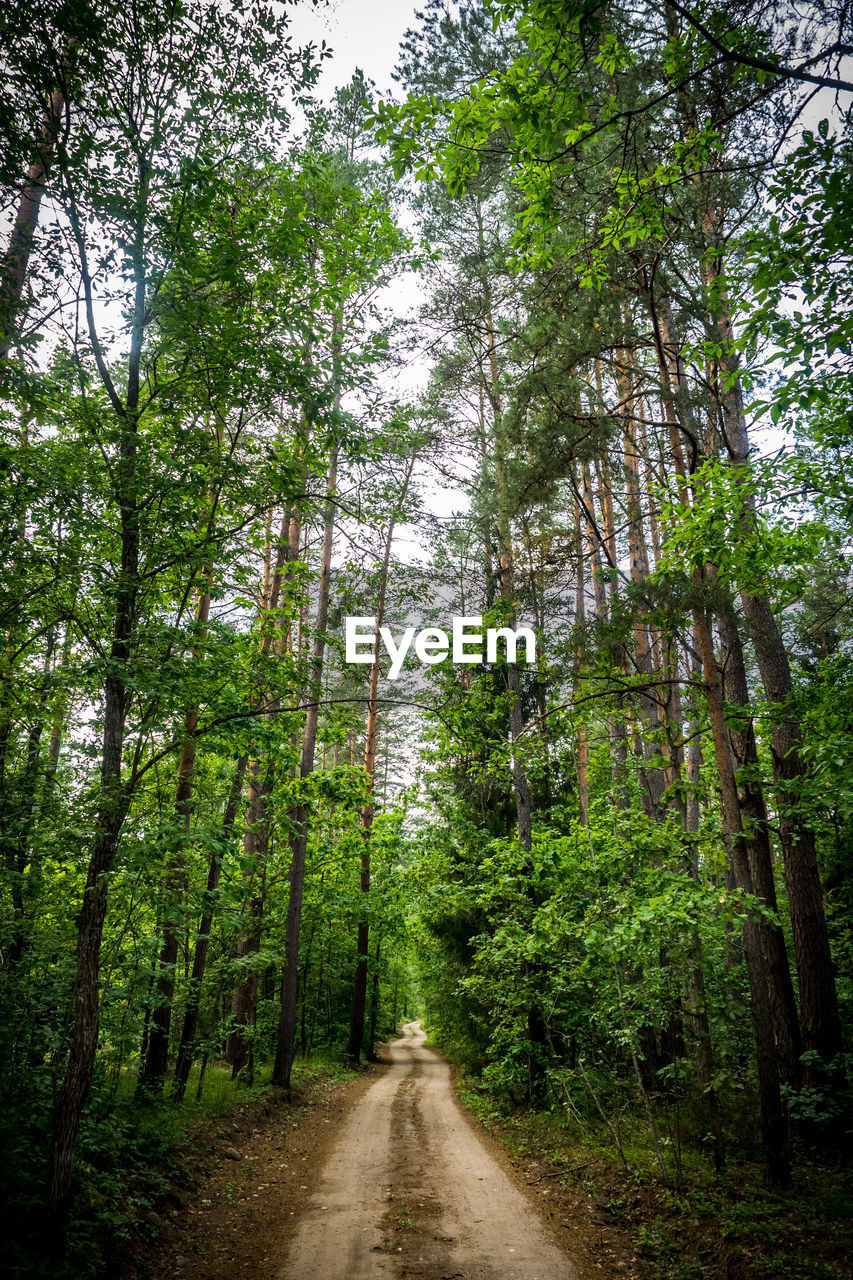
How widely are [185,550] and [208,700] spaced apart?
4.86 feet

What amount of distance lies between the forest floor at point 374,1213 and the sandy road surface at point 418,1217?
0.02 m

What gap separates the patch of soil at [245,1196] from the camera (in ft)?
17.0

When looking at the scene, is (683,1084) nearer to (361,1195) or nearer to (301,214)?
(361,1195)

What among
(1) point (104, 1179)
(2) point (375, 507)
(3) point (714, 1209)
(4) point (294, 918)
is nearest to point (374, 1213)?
(1) point (104, 1179)

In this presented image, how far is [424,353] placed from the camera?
12.4 m

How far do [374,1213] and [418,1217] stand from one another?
1.62 feet

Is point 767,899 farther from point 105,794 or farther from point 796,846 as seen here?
point 105,794

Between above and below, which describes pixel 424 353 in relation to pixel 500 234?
below

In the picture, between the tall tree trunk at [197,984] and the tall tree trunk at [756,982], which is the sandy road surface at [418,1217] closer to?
the tall tree trunk at [756,982]

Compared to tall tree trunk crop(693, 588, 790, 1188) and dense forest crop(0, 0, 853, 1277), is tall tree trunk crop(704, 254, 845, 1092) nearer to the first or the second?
dense forest crop(0, 0, 853, 1277)

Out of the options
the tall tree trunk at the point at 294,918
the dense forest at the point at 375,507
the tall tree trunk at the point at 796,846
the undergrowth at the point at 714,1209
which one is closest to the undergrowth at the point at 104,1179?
the dense forest at the point at 375,507

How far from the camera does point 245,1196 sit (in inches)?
268

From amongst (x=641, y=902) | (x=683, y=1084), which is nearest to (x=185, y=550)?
(x=641, y=902)

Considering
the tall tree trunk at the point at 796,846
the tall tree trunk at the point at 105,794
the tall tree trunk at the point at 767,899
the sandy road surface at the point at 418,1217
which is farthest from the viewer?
the tall tree trunk at the point at 767,899
